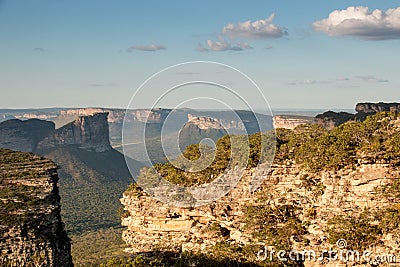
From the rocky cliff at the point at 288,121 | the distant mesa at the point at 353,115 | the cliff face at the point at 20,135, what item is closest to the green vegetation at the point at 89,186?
the cliff face at the point at 20,135

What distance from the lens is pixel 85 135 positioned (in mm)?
175625

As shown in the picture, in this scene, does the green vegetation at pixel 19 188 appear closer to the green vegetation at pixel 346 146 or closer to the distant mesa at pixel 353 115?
the green vegetation at pixel 346 146

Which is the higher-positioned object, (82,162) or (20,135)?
(20,135)

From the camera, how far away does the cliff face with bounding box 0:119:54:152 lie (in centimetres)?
17450

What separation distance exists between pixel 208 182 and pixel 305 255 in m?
8.88

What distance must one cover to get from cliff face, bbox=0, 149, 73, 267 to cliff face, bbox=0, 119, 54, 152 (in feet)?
454

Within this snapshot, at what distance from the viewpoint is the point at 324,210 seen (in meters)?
28.8

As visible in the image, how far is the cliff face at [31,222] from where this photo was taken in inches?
1288

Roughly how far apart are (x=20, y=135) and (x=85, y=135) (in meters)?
23.2

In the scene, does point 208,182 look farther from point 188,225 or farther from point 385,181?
point 385,181

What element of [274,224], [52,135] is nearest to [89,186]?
[52,135]

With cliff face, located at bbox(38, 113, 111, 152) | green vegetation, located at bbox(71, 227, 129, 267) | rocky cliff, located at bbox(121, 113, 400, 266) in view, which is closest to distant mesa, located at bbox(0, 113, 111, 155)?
cliff face, located at bbox(38, 113, 111, 152)

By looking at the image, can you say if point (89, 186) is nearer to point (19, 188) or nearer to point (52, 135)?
point (52, 135)

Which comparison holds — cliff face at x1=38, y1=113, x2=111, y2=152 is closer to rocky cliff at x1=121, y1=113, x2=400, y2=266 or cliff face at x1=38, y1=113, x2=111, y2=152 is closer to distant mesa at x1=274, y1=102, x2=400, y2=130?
distant mesa at x1=274, y1=102, x2=400, y2=130
